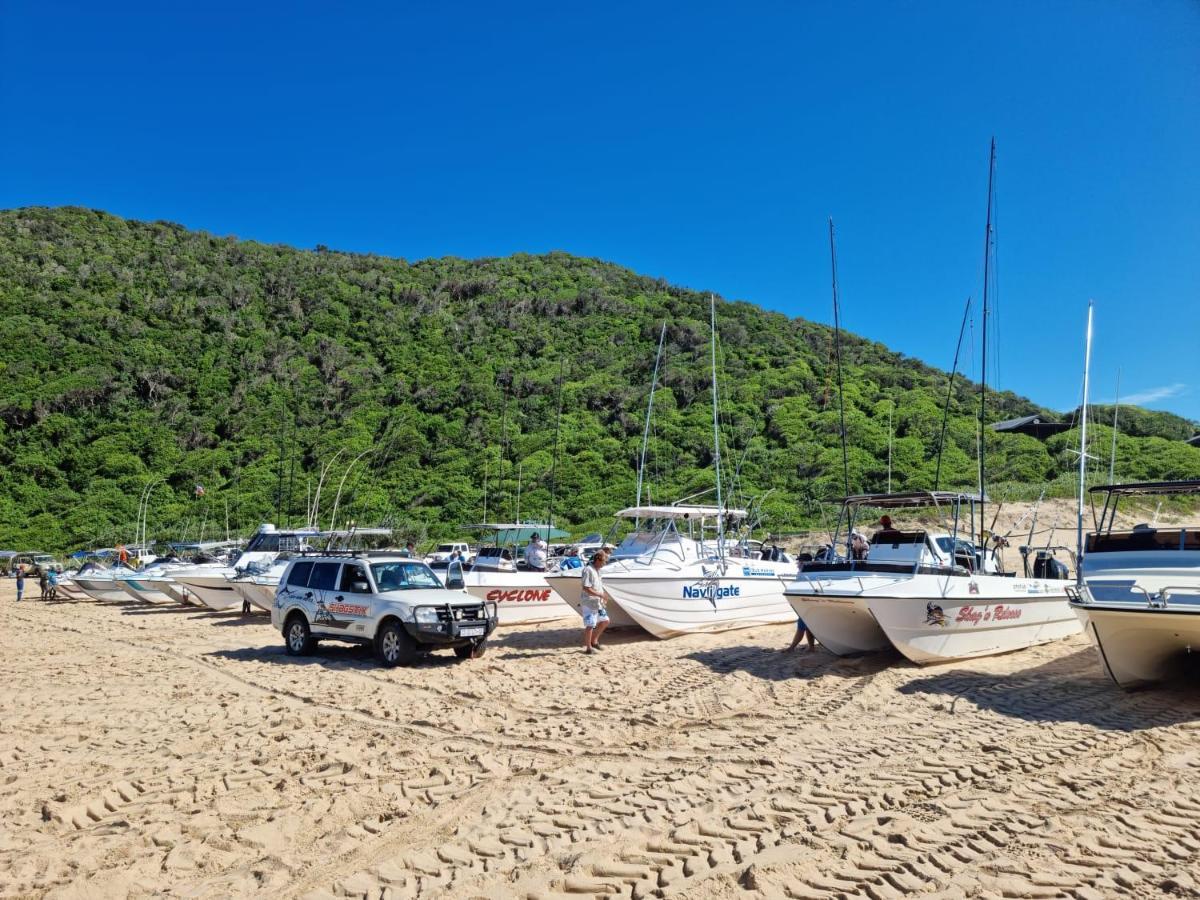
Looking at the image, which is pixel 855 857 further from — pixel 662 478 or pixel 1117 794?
pixel 662 478

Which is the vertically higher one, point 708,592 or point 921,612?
point 921,612

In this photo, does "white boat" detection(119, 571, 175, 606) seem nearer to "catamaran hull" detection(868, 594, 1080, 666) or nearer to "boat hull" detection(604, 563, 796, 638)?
"boat hull" detection(604, 563, 796, 638)

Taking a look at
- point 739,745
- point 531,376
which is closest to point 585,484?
point 531,376

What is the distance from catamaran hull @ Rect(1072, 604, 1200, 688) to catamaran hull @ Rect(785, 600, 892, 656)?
9.94 feet

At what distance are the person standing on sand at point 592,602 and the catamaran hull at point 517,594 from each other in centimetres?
304

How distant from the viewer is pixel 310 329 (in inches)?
2603

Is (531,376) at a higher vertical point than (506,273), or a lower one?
lower

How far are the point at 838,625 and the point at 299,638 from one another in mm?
8829

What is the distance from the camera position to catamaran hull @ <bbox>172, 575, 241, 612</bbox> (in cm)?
2197

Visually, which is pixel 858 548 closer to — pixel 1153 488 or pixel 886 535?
pixel 886 535

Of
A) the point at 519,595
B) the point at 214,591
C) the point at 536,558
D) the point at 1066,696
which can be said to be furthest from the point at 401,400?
the point at 1066,696

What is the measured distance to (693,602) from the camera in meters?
15.3

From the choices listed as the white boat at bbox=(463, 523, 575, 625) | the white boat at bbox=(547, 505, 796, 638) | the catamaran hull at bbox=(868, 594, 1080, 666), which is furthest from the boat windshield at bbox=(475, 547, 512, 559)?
the catamaran hull at bbox=(868, 594, 1080, 666)

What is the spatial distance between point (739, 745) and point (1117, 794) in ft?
9.73
